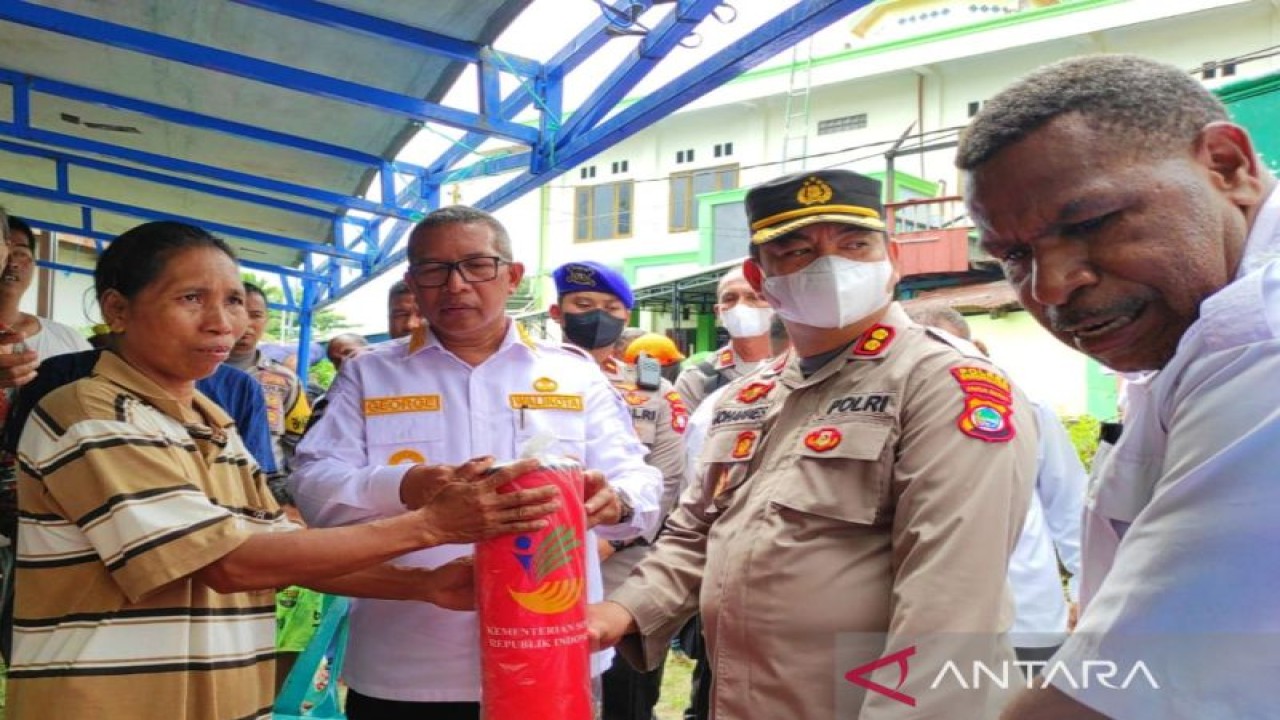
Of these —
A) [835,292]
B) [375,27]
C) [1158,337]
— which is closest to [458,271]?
[835,292]

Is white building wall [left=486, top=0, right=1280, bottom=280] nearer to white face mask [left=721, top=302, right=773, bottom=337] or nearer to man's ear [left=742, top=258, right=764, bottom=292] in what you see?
white face mask [left=721, top=302, right=773, bottom=337]

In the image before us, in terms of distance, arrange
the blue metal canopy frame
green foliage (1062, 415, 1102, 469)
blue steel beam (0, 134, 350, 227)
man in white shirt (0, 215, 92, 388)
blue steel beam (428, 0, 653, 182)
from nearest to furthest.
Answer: man in white shirt (0, 215, 92, 388) → the blue metal canopy frame → blue steel beam (428, 0, 653, 182) → blue steel beam (0, 134, 350, 227) → green foliage (1062, 415, 1102, 469)

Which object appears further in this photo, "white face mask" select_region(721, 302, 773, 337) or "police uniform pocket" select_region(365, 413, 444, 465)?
"white face mask" select_region(721, 302, 773, 337)

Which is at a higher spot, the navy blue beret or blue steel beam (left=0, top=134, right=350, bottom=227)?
blue steel beam (left=0, top=134, right=350, bottom=227)

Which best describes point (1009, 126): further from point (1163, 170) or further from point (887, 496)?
point (887, 496)

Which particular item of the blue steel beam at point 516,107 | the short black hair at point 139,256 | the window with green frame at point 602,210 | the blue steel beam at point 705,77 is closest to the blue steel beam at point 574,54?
the blue steel beam at point 516,107

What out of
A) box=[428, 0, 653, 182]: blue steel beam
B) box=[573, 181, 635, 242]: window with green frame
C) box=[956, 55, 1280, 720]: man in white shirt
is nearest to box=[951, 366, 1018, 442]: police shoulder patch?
box=[956, 55, 1280, 720]: man in white shirt

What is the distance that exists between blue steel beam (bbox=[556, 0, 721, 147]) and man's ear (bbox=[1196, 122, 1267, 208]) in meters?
2.35

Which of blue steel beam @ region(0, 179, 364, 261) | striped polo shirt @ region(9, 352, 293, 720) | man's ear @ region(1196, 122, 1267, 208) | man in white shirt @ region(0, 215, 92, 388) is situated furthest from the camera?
blue steel beam @ region(0, 179, 364, 261)

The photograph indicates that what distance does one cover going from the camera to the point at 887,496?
1867mm

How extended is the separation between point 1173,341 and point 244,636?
1870mm

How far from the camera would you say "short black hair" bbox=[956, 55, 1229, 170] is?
1.18 m

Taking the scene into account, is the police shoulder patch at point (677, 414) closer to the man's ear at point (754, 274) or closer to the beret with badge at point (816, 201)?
the man's ear at point (754, 274)

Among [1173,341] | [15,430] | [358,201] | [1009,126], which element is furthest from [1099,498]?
[358,201]
